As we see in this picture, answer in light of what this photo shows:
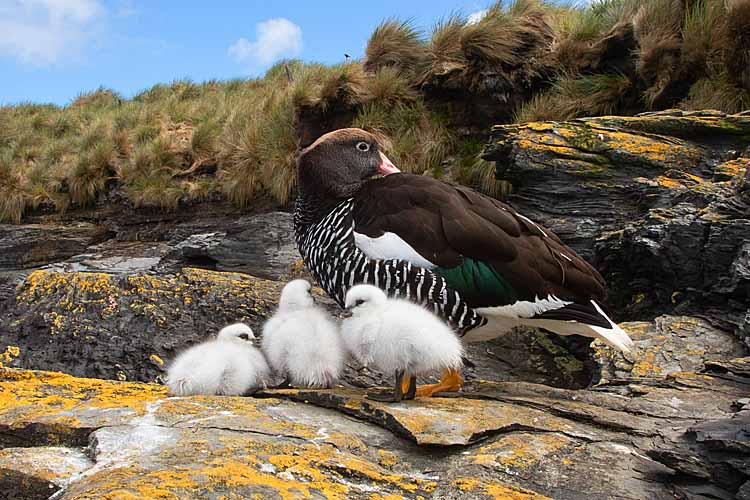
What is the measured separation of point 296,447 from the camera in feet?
9.66

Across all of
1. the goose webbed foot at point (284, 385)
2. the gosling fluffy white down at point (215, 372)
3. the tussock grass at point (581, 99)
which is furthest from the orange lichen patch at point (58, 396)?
the tussock grass at point (581, 99)

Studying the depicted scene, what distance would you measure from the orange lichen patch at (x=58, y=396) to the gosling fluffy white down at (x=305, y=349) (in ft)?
2.62

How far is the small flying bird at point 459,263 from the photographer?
15.0ft

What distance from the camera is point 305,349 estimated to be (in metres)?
4.53

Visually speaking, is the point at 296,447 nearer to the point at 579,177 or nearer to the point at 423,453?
the point at 423,453

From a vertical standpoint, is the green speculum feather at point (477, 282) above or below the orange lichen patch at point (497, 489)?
above

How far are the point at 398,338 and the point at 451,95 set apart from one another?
30.1 feet

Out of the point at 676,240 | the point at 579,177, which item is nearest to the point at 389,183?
the point at 676,240

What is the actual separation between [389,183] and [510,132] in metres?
3.53

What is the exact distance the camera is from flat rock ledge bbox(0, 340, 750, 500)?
2.58m

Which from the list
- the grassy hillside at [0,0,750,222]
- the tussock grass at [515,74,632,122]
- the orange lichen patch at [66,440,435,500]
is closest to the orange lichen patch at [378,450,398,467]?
the orange lichen patch at [66,440,435,500]

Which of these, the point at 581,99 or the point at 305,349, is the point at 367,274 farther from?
the point at 581,99

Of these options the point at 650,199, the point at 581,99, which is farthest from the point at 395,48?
the point at 650,199

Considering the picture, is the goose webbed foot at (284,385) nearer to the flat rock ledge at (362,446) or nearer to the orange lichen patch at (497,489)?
Answer: the flat rock ledge at (362,446)
